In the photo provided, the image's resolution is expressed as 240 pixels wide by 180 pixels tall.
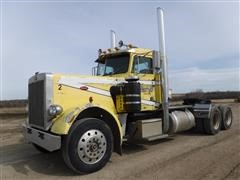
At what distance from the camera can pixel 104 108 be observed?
22.4 ft

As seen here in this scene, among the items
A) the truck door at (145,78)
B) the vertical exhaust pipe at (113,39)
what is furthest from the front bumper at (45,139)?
the vertical exhaust pipe at (113,39)

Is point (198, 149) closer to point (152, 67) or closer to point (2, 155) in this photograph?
point (152, 67)

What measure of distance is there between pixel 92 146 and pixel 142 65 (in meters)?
3.14

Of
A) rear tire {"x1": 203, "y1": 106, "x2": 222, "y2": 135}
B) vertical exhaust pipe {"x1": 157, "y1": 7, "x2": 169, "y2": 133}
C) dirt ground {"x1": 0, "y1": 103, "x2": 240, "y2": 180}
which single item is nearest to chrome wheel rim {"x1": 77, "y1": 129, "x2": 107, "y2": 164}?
dirt ground {"x1": 0, "y1": 103, "x2": 240, "y2": 180}

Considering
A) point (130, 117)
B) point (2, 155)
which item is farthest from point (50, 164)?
point (130, 117)

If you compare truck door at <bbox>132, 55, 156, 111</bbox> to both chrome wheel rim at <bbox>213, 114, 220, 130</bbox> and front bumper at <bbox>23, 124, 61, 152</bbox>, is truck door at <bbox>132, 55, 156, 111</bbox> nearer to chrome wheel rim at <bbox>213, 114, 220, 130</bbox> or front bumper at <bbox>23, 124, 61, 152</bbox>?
front bumper at <bbox>23, 124, 61, 152</bbox>

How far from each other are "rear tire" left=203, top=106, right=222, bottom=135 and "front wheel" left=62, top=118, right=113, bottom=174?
5.26 meters

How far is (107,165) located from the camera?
680cm

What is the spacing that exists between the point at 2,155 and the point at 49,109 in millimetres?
2858

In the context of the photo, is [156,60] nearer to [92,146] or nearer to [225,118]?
[92,146]

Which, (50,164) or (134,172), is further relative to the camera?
(50,164)

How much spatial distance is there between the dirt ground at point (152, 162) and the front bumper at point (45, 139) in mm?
611

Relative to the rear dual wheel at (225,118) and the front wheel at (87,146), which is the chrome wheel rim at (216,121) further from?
the front wheel at (87,146)

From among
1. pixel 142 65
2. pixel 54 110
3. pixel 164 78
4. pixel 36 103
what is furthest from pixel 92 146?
pixel 164 78
